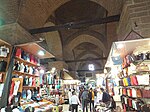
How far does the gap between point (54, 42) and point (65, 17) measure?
220 centimetres

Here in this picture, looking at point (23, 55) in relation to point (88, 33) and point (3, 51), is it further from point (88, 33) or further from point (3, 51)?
point (88, 33)

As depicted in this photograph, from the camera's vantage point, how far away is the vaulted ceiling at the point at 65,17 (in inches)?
197

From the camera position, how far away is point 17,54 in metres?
4.23

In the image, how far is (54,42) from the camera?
1109 centimetres

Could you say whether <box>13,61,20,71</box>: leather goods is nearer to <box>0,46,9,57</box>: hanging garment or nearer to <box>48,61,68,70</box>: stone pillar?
<box>0,46,9,57</box>: hanging garment

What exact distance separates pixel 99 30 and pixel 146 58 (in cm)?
760

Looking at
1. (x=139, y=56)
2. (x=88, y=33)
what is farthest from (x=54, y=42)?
(x=139, y=56)

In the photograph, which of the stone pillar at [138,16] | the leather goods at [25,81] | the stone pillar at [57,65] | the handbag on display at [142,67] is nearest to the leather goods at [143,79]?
the handbag on display at [142,67]

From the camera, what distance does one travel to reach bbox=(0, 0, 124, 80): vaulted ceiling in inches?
197

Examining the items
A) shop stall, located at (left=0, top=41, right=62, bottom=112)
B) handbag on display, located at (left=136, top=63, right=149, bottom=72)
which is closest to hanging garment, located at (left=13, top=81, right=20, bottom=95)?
shop stall, located at (left=0, top=41, right=62, bottom=112)

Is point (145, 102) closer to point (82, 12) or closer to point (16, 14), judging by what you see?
point (16, 14)

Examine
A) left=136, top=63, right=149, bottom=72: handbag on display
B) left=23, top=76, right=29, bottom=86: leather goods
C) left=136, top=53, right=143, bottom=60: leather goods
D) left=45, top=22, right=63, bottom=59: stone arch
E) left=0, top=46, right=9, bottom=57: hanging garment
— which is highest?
left=45, top=22, right=63, bottom=59: stone arch

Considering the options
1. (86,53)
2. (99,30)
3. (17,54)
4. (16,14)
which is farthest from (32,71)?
(86,53)

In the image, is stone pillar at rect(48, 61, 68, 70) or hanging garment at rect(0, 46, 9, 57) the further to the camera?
stone pillar at rect(48, 61, 68, 70)
